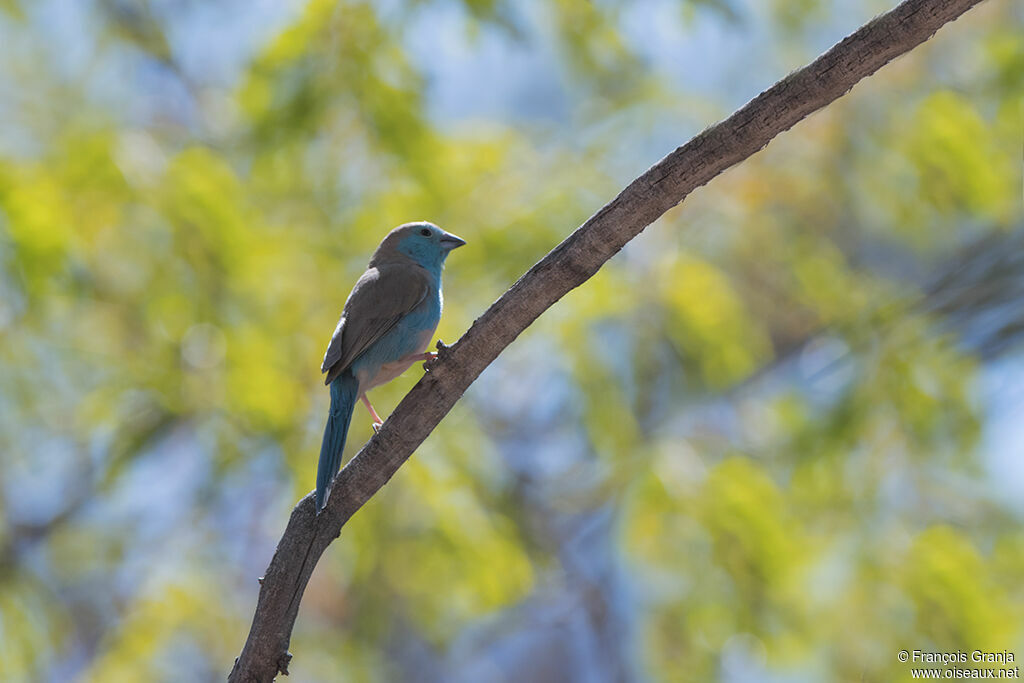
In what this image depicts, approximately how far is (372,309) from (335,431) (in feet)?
1.92

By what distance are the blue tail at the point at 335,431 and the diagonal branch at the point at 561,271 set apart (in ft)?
0.17

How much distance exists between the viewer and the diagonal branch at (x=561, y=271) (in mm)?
2490

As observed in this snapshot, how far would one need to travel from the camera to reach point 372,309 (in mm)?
3578

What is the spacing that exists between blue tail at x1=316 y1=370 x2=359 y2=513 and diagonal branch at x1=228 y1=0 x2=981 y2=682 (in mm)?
51

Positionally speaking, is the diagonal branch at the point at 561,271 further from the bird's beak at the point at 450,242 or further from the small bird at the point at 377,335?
the bird's beak at the point at 450,242

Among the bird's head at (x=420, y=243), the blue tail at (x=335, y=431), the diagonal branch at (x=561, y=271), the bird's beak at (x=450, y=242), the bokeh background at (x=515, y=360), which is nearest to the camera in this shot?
the diagonal branch at (x=561, y=271)

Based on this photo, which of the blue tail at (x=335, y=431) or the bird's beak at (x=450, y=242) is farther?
the bird's beak at (x=450, y=242)

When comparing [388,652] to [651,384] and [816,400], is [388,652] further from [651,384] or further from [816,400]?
[816,400]

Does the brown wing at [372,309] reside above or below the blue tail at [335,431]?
above

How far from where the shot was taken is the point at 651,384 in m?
7.50

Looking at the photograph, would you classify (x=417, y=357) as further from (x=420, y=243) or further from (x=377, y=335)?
(x=420, y=243)

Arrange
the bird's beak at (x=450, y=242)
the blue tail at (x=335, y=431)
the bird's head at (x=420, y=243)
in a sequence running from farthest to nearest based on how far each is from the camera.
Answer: the bird's beak at (x=450, y=242) < the bird's head at (x=420, y=243) < the blue tail at (x=335, y=431)

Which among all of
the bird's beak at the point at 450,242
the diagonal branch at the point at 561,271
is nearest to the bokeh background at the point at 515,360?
the bird's beak at the point at 450,242

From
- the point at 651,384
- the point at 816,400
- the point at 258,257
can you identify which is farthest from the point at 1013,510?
the point at 258,257
